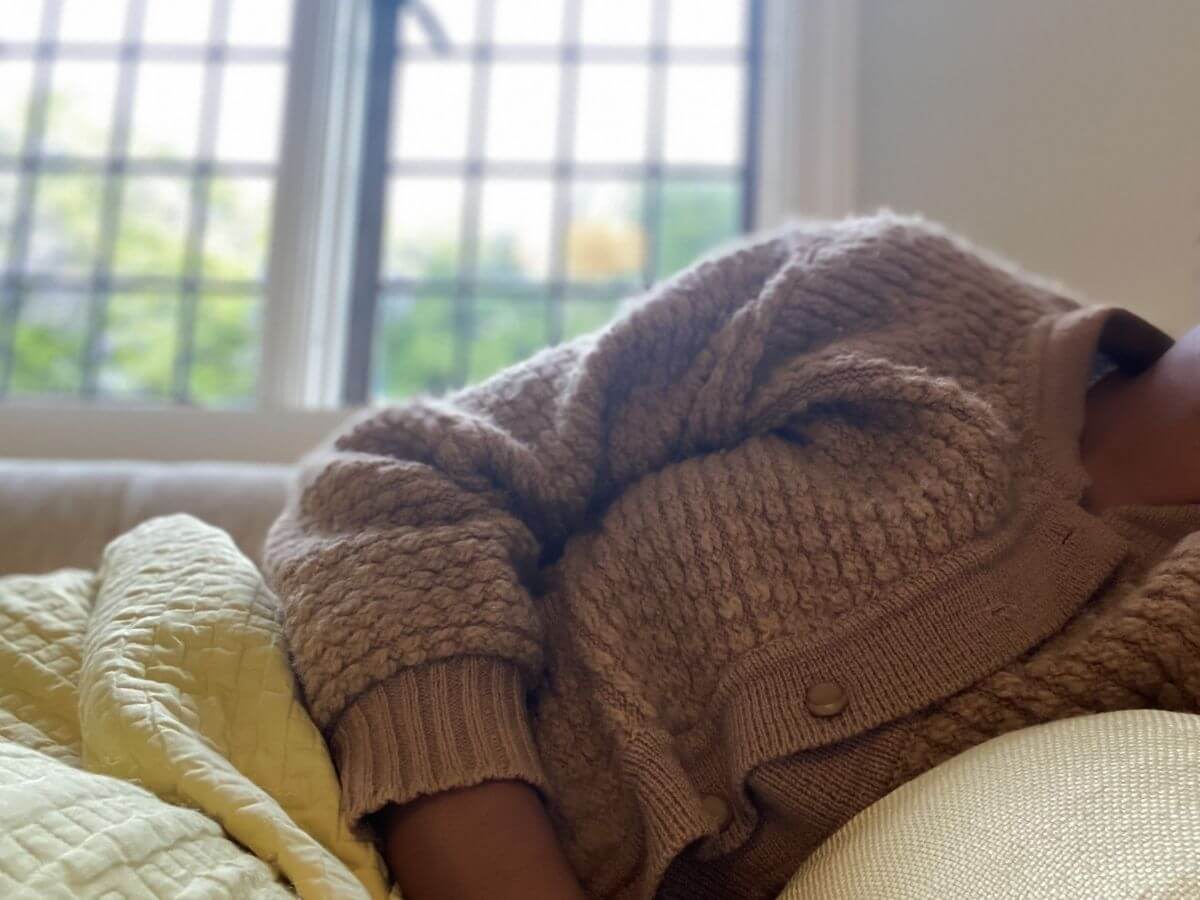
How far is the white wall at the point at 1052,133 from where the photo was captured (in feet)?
3.18

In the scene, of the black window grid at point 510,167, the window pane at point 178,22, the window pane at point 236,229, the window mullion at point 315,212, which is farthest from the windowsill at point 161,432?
the window pane at point 178,22

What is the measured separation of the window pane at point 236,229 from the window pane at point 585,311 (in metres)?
0.54

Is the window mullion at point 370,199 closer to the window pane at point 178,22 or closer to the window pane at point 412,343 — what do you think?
the window pane at point 412,343

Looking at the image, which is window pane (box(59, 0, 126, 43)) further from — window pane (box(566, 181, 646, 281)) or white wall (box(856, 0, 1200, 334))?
white wall (box(856, 0, 1200, 334))

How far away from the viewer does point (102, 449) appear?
153cm

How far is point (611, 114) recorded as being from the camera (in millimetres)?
1771

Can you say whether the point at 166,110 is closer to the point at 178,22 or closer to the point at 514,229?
the point at 178,22

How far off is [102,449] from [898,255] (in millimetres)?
1272


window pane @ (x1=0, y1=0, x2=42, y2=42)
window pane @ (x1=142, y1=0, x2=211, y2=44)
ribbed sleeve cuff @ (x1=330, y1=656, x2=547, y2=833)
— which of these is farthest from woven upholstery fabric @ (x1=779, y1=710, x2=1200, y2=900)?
window pane @ (x1=0, y1=0, x2=42, y2=42)

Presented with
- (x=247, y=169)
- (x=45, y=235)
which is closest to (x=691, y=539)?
(x=247, y=169)

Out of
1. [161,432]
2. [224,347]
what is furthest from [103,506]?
[224,347]

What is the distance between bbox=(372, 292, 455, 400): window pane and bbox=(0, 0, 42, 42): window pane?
2.77 ft

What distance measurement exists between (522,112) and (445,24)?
0.70 feet

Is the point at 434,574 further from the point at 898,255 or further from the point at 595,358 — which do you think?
the point at 898,255
